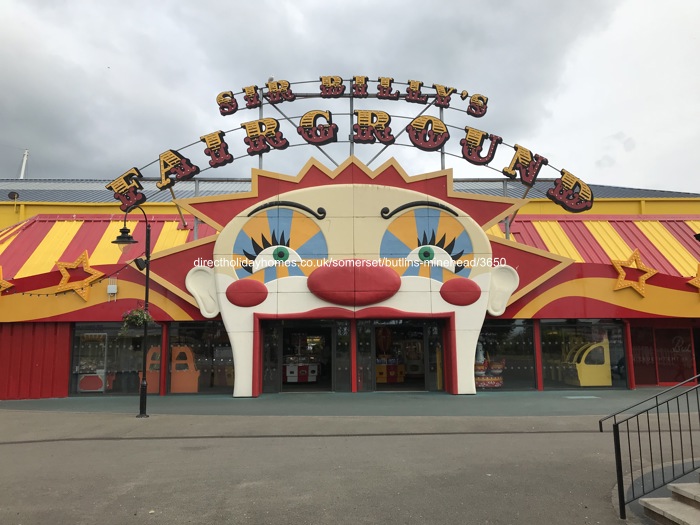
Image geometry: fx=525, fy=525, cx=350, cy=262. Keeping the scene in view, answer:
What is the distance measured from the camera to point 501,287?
56.6 ft

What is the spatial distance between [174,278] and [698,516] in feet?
49.9

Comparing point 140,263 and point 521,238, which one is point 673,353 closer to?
point 521,238

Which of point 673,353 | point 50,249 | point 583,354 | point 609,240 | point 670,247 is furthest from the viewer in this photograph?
point 609,240

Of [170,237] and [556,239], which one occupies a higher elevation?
[170,237]

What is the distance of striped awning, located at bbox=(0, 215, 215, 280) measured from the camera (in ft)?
61.2

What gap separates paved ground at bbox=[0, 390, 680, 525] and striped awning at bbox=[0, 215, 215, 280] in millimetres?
6103

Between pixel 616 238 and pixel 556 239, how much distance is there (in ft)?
7.93

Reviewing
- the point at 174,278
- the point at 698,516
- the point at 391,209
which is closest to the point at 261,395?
the point at 174,278

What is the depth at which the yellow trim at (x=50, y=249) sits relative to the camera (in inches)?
720

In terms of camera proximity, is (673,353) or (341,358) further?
(673,353)

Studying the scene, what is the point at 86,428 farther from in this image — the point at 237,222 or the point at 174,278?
the point at 237,222

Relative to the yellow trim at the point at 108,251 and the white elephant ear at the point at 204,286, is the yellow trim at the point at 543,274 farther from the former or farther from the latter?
the yellow trim at the point at 108,251

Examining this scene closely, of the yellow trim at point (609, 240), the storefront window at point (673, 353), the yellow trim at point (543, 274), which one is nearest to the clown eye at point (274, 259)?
the yellow trim at point (543, 274)

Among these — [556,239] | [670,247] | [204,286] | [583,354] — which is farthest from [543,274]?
[204,286]
